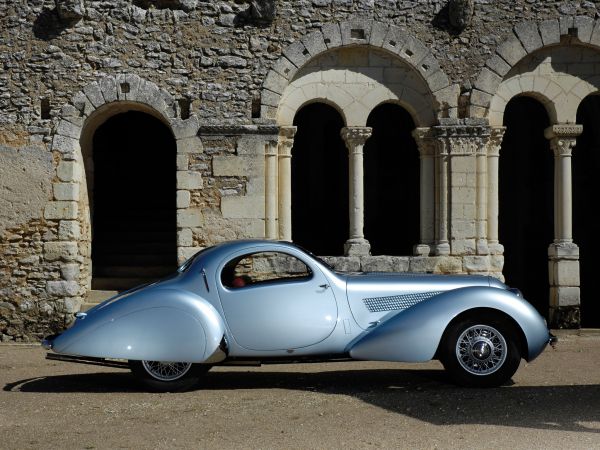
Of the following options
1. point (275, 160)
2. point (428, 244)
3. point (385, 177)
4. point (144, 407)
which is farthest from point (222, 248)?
point (385, 177)

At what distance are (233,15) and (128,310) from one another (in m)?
5.64

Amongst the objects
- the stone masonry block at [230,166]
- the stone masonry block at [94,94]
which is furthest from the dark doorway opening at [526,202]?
the stone masonry block at [94,94]

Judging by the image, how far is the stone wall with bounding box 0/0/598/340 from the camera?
11148 millimetres

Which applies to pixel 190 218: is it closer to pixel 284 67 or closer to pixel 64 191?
pixel 64 191

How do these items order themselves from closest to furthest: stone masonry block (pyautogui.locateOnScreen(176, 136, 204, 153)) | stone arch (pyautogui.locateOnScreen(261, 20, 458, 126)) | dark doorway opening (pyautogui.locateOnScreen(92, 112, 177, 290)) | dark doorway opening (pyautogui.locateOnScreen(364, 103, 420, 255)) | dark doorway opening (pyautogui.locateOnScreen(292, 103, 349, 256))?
stone masonry block (pyautogui.locateOnScreen(176, 136, 204, 153)) < stone arch (pyautogui.locateOnScreen(261, 20, 458, 126)) < dark doorway opening (pyautogui.locateOnScreen(92, 112, 177, 290)) < dark doorway opening (pyautogui.locateOnScreen(364, 103, 420, 255)) < dark doorway opening (pyautogui.locateOnScreen(292, 103, 349, 256))

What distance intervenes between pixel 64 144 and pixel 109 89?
0.89 meters

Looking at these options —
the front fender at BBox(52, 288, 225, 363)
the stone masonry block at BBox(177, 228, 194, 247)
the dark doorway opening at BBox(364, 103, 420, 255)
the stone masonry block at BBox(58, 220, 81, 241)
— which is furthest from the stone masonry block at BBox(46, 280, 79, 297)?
the dark doorway opening at BBox(364, 103, 420, 255)

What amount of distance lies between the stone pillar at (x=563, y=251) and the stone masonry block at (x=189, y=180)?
15.3 ft

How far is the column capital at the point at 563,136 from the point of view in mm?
11664

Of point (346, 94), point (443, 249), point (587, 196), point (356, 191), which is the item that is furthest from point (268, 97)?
point (587, 196)

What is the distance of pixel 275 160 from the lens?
1142 cm

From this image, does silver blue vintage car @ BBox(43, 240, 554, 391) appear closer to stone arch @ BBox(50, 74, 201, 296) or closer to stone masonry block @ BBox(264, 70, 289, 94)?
stone arch @ BBox(50, 74, 201, 296)

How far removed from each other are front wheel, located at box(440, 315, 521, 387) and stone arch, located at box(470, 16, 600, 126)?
204 inches

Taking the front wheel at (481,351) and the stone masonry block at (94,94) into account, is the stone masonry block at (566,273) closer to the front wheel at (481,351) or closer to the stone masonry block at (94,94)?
the front wheel at (481,351)
